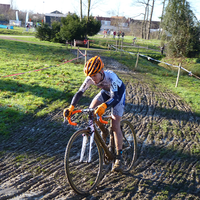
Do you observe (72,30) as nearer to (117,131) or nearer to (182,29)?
(182,29)

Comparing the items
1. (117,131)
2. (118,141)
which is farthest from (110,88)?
(118,141)

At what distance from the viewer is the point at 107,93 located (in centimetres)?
390

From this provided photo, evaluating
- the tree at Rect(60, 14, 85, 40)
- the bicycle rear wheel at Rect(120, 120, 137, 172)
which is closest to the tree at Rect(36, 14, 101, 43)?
the tree at Rect(60, 14, 85, 40)

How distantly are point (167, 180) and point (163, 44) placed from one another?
997 inches

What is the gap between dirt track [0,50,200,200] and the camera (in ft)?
11.7

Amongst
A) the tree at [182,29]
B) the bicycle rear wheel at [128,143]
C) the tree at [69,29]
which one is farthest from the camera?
the tree at [69,29]

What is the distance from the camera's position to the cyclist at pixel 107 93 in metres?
3.30

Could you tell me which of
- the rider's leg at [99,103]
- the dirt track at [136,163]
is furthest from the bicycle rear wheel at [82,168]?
the rider's leg at [99,103]

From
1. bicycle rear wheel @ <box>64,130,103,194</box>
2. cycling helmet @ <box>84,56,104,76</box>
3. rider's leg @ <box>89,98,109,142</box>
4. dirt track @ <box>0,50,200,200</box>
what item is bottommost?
dirt track @ <box>0,50,200,200</box>

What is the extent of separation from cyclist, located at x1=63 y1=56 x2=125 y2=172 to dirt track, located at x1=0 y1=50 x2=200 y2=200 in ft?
1.97

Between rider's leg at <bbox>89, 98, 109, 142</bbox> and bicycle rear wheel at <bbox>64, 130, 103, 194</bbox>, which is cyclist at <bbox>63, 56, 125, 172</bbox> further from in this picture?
bicycle rear wheel at <bbox>64, 130, 103, 194</bbox>

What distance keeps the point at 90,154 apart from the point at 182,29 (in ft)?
74.9

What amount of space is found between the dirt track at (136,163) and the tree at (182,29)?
1743 cm

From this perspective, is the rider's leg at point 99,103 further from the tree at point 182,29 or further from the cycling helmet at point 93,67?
the tree at point 182,29
